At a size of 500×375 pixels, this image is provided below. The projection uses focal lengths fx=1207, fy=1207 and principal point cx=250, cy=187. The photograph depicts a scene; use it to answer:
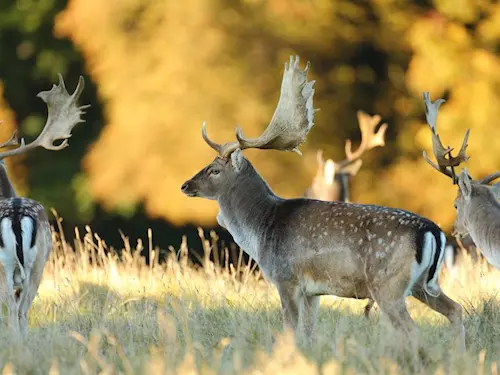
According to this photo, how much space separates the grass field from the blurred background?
5.93 meters

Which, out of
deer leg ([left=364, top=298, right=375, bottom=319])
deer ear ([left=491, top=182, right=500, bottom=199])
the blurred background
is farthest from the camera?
the blurred background

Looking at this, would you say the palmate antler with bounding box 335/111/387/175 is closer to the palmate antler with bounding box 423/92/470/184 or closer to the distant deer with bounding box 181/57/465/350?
the palmate antler with bounding box 423/92/470/184


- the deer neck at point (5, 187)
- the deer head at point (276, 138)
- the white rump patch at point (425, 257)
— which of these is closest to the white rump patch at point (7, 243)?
the deer neck at point (5, 187)

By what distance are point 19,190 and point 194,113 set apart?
422 cm

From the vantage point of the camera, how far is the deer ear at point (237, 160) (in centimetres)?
764

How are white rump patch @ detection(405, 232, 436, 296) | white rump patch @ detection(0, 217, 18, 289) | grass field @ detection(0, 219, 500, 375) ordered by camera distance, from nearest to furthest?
grass field @ detection(0, 219, 500, 375) → white rump patch @ detection(405, 232, 436, 296) → white rump patch @ detection(0, 217, 18, 289)

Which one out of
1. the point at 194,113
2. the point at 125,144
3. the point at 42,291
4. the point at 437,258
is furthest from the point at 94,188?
the point at 437,258

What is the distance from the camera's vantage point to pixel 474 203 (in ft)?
26.8

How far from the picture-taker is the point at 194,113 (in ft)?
53.8

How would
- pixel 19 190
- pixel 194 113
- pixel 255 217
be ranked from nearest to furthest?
1. pixel 255 217
2. pixel 194 113
3. pixel 19 190

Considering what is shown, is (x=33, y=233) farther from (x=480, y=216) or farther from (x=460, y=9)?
(x=460, y=9)

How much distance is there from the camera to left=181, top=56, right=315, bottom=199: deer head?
7668mm

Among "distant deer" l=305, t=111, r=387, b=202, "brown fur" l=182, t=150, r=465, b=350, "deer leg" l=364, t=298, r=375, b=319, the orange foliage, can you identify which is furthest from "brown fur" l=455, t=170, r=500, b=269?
the orange foliage

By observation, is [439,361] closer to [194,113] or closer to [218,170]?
[218,170]
